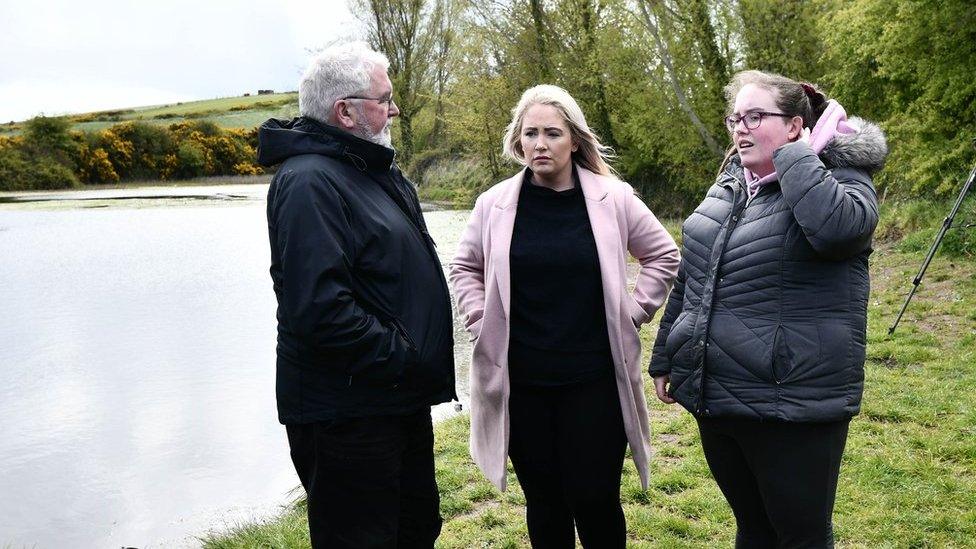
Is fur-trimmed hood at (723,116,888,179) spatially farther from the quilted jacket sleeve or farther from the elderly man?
the elderly man

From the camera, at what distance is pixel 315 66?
233 centimetres

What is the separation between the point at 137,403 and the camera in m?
6.43

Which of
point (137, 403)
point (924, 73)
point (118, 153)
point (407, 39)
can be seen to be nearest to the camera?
point (137, 403)

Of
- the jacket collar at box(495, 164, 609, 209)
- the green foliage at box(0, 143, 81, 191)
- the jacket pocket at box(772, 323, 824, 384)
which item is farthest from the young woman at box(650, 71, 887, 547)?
the green foliage at box(0, 143, 81, 191)

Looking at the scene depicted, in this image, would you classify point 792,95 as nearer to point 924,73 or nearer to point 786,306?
point 786,306

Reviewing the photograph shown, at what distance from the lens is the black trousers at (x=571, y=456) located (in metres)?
2.54

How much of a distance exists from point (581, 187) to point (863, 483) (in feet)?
7.55

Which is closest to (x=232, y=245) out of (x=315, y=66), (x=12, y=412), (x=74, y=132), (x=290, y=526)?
(x=12, y=412)

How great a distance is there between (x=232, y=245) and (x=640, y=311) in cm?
1645

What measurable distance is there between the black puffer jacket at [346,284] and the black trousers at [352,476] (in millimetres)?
61

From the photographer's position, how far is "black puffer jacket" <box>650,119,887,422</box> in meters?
1.98

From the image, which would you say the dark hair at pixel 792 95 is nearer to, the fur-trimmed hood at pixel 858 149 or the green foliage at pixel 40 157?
the fur-trimmed hood at pixel 858 149

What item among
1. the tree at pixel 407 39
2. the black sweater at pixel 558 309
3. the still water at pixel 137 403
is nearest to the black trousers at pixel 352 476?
the black sweater at pixel 558 309

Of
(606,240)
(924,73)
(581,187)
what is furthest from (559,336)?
(924,73)
